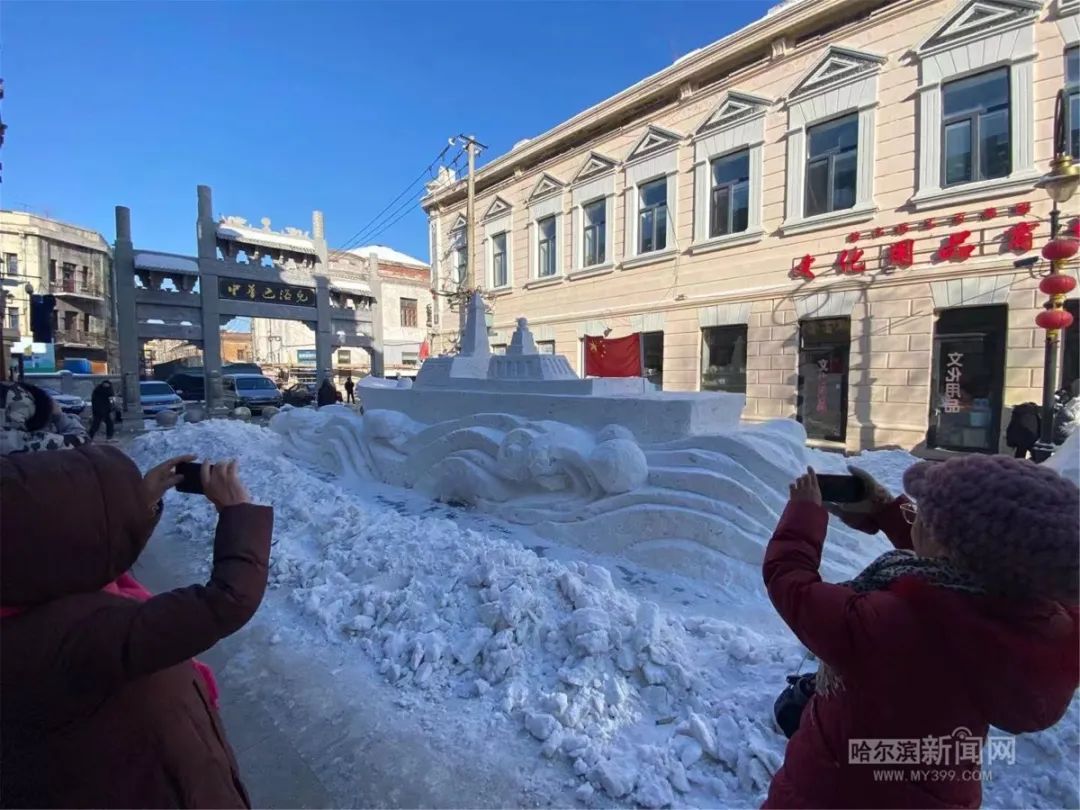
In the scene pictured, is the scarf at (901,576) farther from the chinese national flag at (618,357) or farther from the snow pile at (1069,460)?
the chinese national flag at (618,357)

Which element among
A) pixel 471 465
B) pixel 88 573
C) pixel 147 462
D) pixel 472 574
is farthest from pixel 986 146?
pixel 147 462

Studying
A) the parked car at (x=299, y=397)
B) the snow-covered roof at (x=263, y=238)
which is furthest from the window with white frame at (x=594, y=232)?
the parked car at (x=299, y=397)

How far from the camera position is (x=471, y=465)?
5.89m

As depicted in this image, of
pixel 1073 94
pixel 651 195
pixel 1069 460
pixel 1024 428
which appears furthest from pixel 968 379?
pixel 1069 460

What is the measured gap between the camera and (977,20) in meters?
7.89

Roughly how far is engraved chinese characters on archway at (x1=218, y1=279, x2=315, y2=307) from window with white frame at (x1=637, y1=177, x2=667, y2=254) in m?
12.0

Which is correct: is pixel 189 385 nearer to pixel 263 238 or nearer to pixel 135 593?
pixel 263 238

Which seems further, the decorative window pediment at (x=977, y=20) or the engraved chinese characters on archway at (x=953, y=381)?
the engraved chinese characters on archway at (x=953, y=381)

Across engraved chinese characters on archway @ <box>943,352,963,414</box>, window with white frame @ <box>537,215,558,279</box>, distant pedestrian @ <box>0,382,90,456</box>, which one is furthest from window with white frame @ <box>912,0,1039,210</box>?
distant pedestrian @ <box>0,382,90,456</box>

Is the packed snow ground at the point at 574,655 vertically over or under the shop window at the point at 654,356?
under

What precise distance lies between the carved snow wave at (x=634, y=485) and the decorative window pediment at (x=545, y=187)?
33.2 feet

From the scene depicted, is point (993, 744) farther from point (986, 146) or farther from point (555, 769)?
point (986, 146)

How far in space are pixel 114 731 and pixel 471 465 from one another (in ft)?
15.7

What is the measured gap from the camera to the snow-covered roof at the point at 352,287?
1967cm
